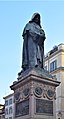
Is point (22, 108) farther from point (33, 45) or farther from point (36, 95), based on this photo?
point (33, 45)

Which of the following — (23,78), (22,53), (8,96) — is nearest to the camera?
(23,78)

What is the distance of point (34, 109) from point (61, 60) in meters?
36.6

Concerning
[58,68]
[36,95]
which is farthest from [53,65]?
[36,95]

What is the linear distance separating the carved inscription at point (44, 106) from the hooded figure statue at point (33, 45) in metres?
1.74

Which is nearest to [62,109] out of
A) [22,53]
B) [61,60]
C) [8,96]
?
[61,60]

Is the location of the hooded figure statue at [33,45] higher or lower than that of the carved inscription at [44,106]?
higher

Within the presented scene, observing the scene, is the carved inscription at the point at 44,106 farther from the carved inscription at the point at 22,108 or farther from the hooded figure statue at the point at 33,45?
the hooded figure statue at the point at 33,45

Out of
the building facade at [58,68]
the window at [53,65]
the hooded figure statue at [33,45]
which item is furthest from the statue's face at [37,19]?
the window at [53,65]

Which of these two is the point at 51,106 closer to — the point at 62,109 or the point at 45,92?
the point at 45,92

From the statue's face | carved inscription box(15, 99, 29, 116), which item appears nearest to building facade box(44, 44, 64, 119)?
the statue's face

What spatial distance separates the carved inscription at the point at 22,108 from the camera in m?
12.1

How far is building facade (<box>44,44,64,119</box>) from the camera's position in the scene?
45491 mm

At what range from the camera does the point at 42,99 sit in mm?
12266

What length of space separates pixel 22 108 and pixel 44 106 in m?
0.99
